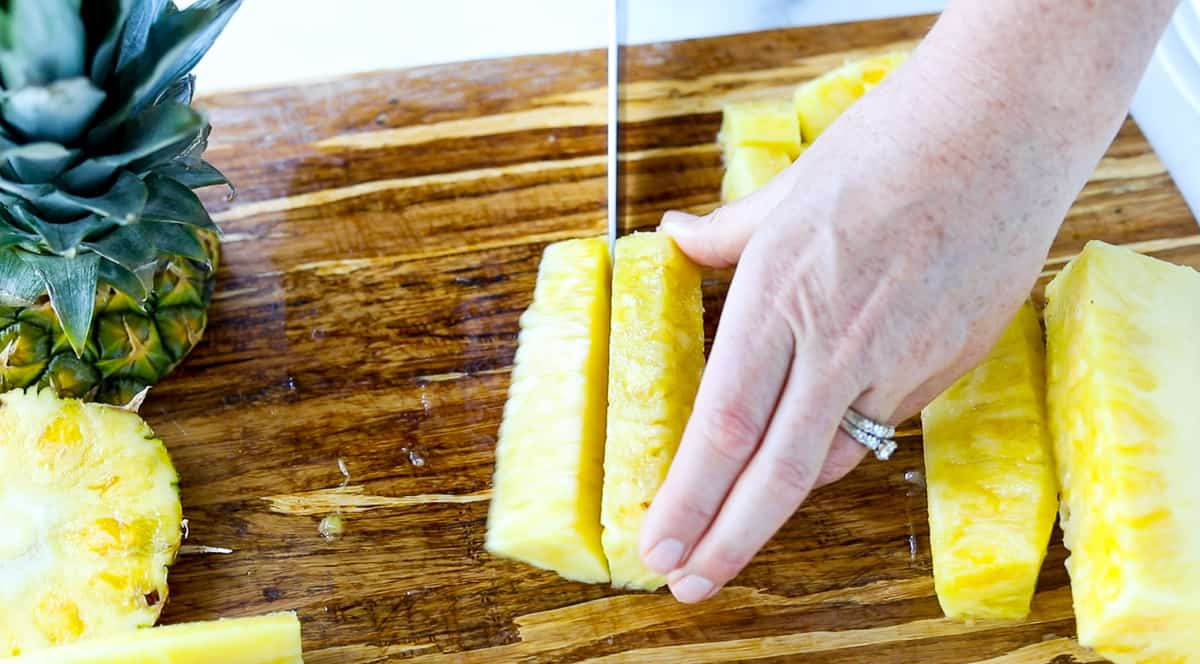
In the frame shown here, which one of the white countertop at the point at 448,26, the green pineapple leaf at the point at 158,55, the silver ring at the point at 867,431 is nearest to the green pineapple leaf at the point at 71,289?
the green pineapple leaf at the point at 158,55

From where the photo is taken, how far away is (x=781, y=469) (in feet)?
4.94

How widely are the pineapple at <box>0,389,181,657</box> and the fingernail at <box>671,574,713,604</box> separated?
0.82 m

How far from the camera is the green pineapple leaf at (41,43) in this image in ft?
4.42

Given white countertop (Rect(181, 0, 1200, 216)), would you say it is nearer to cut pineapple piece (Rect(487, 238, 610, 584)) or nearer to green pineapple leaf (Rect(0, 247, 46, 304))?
cut pineapple piece (Rect(487, 238, 610, 584))

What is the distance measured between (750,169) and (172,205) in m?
1.05

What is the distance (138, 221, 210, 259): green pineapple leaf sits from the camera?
1.71 m

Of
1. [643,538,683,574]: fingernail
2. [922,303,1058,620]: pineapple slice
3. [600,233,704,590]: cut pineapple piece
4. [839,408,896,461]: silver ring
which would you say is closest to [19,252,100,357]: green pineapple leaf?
[600,233,704,590]: cut pineapple piece

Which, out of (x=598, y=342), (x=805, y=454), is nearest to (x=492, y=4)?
(x=598, y=342)

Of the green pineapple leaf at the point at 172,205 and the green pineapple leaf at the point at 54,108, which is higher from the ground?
the green pineapple leaf at the point at 54,108

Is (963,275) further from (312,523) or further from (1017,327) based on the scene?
(312,523)

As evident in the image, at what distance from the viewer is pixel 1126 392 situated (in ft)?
5.32

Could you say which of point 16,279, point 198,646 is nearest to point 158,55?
point 16,279

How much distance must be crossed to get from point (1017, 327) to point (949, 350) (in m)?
0.29

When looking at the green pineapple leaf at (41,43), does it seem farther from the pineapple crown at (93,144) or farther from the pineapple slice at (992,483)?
the pineapple slice at (992,483)
